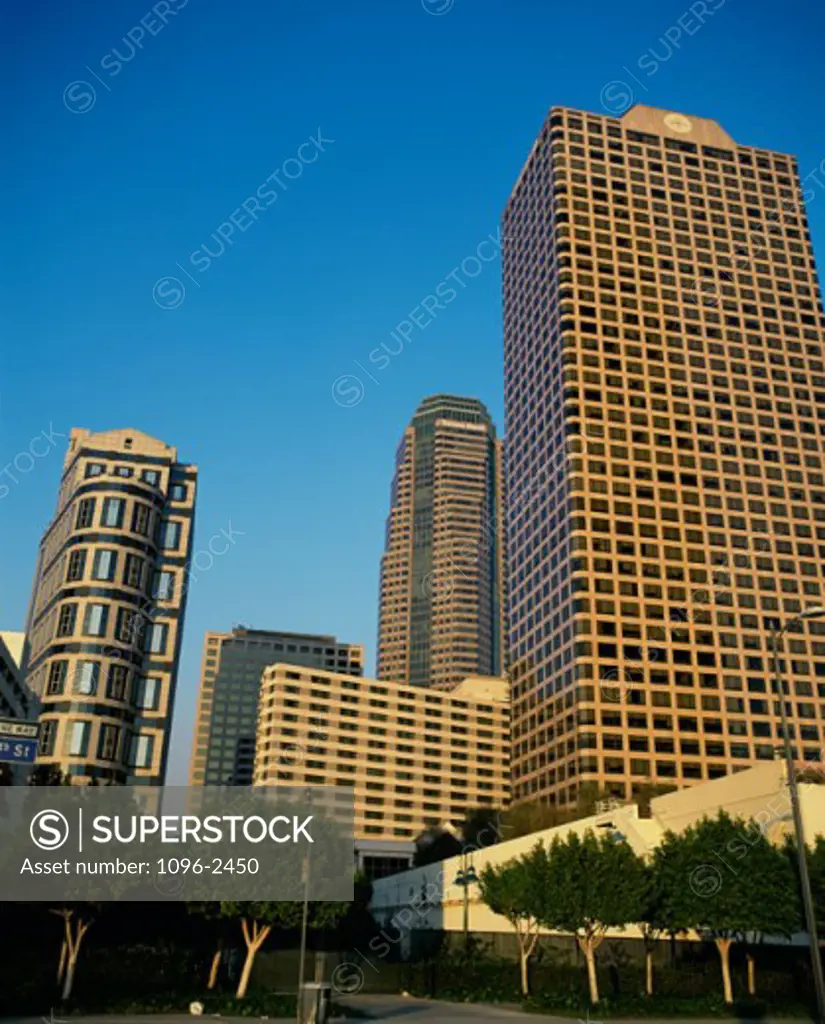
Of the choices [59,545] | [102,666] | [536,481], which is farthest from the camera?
[536,481]

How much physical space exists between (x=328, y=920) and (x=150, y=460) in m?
79.6

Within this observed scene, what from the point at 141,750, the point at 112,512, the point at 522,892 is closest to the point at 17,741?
the point at 522,892

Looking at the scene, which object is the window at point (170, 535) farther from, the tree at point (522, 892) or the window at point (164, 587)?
the tree at point (522, 892)

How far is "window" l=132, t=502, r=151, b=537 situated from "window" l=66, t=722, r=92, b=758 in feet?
73.2

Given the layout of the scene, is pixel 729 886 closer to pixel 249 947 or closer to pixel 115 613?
pixel 249 947

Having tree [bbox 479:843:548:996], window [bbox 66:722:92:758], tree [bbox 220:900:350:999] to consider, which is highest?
window [bbox 66:722:92:758]

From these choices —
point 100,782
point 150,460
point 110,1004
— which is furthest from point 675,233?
point 110,1004

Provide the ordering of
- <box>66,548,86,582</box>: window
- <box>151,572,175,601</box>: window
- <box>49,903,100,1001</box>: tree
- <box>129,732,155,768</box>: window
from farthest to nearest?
1. <box>151,572,175,601</box>: window
2. <box>66,548,86,582</box>: window
3. <box>129,732,155,768</box>: window
4. <box>49,903,100,1001</box>: tree

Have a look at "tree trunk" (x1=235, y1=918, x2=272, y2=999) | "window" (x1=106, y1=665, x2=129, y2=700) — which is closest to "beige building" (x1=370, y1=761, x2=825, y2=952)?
"tree trunk" (x1=235, y1=918, x2=272, y2=999)

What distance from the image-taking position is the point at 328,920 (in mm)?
48562

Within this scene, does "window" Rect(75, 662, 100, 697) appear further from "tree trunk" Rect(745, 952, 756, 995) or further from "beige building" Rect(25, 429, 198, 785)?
"tree trunk" Rect(745, 952, 756, 995)

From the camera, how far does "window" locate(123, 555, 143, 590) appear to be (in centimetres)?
10650

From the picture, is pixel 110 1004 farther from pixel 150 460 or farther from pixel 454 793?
pixel 454 793

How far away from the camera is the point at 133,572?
107 meters
